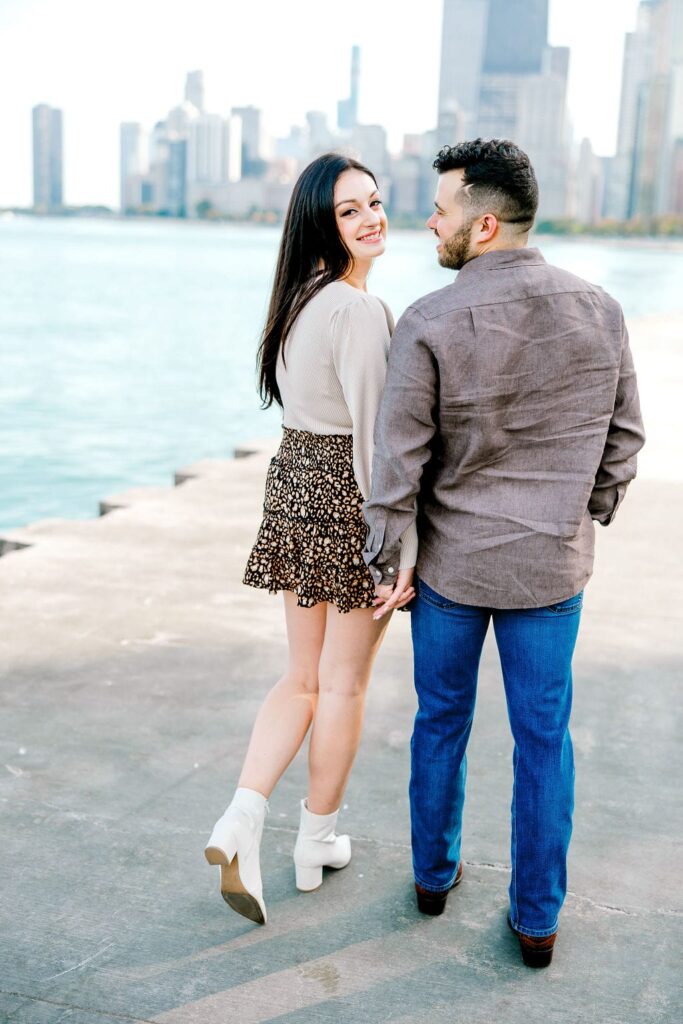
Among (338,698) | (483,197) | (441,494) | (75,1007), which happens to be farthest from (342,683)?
(483,197)

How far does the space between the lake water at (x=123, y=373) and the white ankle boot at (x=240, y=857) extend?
12646mm

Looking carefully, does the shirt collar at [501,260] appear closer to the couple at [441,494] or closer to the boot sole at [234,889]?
the couple at [441,494]

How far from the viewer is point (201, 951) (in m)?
2.48

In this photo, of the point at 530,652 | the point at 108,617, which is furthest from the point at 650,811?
the point at 108,617

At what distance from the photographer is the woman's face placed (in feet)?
8.35

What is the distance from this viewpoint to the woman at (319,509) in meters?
2.48

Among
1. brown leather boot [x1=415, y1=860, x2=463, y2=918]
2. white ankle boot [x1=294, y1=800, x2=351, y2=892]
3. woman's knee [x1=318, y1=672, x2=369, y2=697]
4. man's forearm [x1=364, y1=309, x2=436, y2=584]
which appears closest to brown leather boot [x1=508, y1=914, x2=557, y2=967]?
brown leather boot [x1=415, y1=860, x2=463, y2=918]

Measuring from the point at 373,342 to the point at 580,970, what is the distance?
1382 millimetres

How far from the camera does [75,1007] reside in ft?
7.43

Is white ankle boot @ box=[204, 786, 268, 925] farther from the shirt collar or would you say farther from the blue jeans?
the shirt collar

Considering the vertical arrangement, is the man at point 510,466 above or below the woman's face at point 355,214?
below

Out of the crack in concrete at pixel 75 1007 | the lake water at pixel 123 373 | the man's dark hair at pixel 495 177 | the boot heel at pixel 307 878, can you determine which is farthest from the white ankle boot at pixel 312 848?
the lake water at pixel 123 373

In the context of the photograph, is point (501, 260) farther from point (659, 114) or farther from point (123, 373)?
point (659, 114)

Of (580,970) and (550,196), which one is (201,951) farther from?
(550,196)
